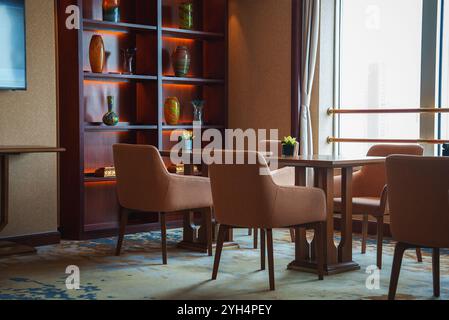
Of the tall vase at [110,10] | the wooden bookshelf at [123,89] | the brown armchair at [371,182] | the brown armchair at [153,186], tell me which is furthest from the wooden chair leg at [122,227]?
the tall vase at [110,10]

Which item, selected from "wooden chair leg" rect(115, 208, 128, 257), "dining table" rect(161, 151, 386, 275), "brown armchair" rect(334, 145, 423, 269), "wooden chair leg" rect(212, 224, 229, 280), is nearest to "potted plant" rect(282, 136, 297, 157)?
"dining table" rect(161, 151, 386, 275)

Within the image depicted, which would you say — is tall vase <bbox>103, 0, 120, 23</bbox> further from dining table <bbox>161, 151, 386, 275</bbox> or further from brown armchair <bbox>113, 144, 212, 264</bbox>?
dining table <bbox>161, 151, 386, 275</bbox>

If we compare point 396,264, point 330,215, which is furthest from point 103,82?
point 396,264

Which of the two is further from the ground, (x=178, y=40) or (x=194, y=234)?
(x=178, y=40)

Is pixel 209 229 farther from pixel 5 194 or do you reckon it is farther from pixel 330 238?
pixel 5 194

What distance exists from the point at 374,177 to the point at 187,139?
2.08 metres

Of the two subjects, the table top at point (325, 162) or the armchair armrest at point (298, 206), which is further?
the table top at point (325, 162)

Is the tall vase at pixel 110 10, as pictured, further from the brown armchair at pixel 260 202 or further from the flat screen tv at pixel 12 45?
the brown armchair at pixel 260 202

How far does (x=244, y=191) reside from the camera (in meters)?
4.11

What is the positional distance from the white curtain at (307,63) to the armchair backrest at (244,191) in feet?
7.82

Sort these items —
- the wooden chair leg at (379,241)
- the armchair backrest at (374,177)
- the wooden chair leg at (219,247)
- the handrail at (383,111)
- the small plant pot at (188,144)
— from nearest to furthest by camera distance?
the wooden chair leg at (219,247) < the wooden chair leg at (379,241) < the armchair backrest at (374,177) < the handrail at (383,111) < the small plant pot at (188,144)

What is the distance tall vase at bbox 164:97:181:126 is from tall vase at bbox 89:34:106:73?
2.81 ft

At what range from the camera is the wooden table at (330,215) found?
4500mm
